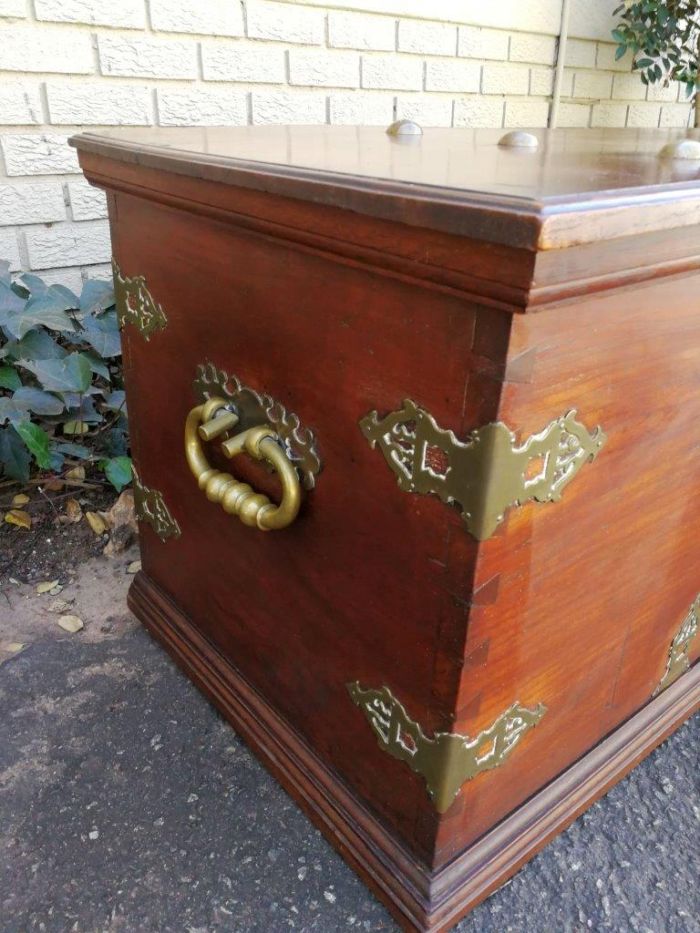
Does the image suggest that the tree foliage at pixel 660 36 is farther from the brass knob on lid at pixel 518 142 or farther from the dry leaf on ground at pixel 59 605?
the dry leaf on ground at pixel 59 605

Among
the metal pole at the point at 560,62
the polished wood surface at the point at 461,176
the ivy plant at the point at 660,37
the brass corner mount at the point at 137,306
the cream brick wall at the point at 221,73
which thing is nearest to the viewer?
the polished wood surface at the point at 461,176

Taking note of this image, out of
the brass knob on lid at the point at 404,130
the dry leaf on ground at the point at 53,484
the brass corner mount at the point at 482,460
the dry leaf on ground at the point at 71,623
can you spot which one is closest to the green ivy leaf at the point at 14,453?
the dry leaf on ground at the point at 53,484

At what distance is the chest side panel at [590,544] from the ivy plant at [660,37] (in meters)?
2.52

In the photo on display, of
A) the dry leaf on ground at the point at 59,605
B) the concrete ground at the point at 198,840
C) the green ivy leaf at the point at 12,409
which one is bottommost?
the dry leaf on ground at the point at 59,605

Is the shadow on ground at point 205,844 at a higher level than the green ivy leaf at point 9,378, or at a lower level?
lower

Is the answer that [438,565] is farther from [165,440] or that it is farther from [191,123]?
[191,123]

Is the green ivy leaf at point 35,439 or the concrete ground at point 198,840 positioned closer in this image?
the concrete ground at point 198,840

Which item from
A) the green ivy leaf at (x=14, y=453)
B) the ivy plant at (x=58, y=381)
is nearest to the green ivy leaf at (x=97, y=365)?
the ivy plant at (x=58, y=381)

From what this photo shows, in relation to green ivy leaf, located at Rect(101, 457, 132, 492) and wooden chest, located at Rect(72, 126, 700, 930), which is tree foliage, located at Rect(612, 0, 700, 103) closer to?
wooden chest, located at Rect(72, 126, 700, 930)

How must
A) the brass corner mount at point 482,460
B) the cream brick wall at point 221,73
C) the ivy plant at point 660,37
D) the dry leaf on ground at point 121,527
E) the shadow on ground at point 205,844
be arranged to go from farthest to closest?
the ivy plant at point 660,37, the cream brick wall at point 221,73, the dry leaf on ground at point 121,527, the shadow on ground at point 205,844, the brass corner mount at point 482,460

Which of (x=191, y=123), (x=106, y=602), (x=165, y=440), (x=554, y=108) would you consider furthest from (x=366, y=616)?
(x=554, y=108)

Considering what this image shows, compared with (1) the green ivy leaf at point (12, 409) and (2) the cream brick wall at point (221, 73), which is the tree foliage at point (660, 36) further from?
(1) the green ivy leaf at point (12, 409)

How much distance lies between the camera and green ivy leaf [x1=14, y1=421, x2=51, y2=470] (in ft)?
4.96

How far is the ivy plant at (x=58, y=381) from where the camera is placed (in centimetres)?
154
